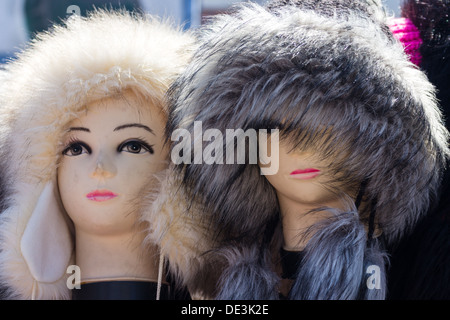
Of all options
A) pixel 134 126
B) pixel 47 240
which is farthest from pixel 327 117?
pixel 47 240

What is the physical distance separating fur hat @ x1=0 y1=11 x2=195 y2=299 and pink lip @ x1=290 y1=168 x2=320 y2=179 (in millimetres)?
276

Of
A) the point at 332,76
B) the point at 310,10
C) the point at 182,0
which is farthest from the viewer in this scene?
the point at 182,0

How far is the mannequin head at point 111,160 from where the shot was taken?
40.3 inches

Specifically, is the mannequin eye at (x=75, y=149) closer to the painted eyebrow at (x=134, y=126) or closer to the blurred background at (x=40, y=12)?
the painted eyebrow at (x=134, y=126)

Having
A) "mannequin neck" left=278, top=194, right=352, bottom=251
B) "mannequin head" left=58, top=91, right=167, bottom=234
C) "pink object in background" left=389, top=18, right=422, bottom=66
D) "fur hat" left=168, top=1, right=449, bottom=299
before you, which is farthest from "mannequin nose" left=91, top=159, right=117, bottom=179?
"pink object in background" left=389, top=18, right=422, bottom=66

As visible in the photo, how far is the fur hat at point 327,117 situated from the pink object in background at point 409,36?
179mm

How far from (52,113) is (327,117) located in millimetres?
547

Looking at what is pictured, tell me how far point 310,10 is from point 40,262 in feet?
2.41

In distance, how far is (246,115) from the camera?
36.4 inches

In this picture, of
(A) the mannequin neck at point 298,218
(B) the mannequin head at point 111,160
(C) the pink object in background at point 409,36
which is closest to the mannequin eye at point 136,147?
(B) the mannequin head at point 111,160

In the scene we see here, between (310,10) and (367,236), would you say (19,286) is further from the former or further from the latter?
(310,10)

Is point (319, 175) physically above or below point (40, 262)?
above
